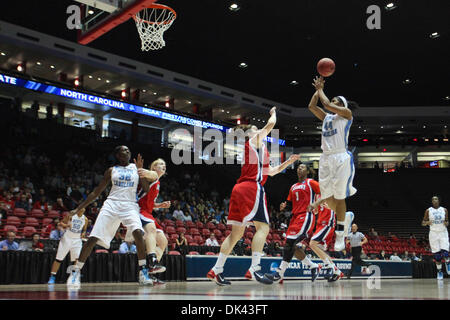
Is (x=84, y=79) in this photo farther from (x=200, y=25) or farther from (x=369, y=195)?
(x=369, y=195)

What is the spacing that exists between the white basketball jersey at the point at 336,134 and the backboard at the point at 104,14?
443cm

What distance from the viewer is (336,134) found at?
623 cm

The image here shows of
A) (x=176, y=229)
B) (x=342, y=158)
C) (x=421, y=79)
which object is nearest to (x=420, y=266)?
(x=176, y=229)

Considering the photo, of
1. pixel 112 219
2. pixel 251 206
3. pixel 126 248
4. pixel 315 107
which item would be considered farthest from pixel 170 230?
pixel 315 107

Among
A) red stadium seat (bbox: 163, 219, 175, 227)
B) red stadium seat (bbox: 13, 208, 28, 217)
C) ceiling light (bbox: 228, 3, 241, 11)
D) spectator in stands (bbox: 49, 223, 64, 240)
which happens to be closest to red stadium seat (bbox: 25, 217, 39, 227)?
red stadium seat (bbox: 13, 208, 28, 217)

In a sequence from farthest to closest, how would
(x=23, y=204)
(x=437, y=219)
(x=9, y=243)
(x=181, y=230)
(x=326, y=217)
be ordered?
1. (x=181, y=230)
2. (x=23, y=204)
3. (x=437, y=219)
4. (x=9, y=243)
5. (x=326, y=217)

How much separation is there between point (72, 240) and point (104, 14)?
472cm

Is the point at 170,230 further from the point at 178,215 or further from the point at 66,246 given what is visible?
the point at 66,246

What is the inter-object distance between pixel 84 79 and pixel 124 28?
775cm

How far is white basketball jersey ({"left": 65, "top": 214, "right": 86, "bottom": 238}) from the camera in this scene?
10286mm

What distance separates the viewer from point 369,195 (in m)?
31.2

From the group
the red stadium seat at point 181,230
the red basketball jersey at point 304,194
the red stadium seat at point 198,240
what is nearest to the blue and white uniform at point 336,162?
the red basketball jersey at point 304,194

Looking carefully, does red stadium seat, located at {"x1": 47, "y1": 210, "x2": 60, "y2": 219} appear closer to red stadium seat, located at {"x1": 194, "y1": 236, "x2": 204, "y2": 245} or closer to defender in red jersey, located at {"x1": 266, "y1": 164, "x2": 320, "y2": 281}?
red stadium seat, located at {"x1": 194, "y1": 236, "x2": 204, "y2": 245}

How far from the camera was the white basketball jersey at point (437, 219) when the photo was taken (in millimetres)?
12906
